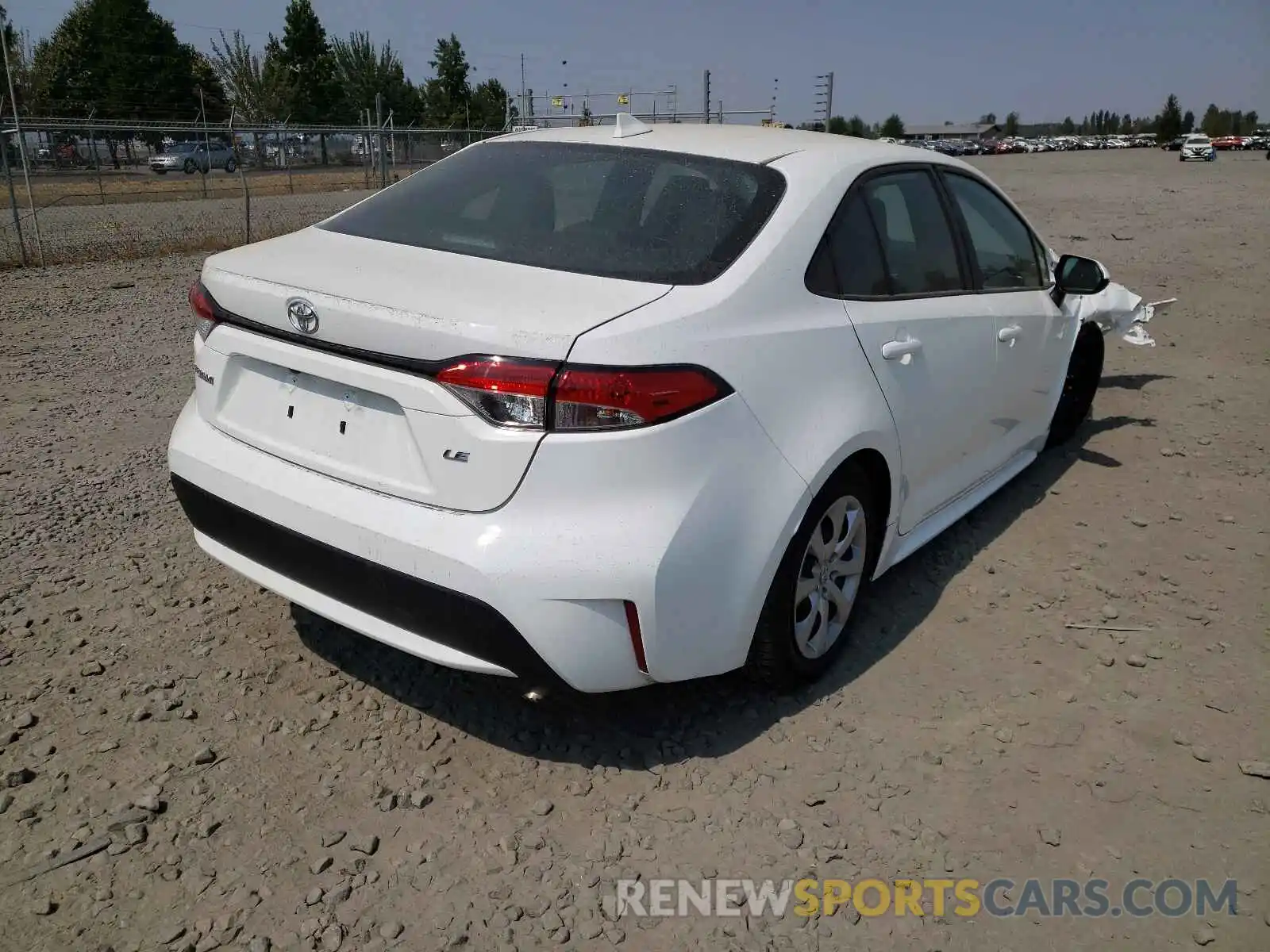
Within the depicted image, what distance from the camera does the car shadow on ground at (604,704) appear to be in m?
2.88

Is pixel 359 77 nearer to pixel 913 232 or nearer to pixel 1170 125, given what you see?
pixel 913 232

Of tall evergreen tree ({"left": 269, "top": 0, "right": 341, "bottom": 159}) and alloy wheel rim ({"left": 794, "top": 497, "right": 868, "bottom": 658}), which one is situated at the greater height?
tall evergreen tree ({"left": 269, "top": 0, "right": 341, "bottom": 159})

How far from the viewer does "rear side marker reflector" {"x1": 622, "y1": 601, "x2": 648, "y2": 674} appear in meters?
2.40

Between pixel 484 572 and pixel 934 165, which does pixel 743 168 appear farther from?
pixel 484 572

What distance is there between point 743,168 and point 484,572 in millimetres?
1558

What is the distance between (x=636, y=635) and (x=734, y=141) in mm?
1811

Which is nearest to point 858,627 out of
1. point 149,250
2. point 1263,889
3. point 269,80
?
point 1263,889

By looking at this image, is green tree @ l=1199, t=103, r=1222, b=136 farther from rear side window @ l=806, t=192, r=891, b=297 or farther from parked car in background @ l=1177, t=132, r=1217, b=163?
rear side window @ l=806, t=192, r=891, b=297

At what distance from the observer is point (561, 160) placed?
3.37 m

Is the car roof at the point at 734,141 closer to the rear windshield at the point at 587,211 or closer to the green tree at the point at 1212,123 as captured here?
the rear windshield at the point at 587,211

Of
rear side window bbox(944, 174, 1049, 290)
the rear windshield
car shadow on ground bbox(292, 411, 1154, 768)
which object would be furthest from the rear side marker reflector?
rear side window bbox(944, 174, 1049, 290)

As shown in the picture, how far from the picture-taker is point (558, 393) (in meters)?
2.28

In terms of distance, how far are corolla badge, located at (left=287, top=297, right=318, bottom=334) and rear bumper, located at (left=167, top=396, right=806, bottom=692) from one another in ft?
1.25

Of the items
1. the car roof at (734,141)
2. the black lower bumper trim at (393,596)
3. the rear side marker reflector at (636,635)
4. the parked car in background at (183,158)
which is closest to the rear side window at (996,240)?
the car roof at (734,141)
